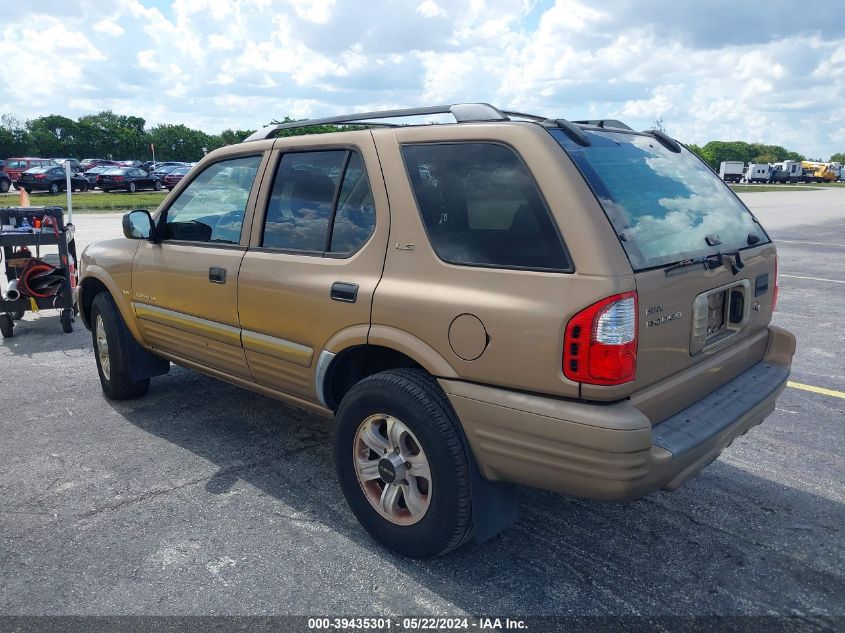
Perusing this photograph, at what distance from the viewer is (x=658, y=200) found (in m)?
3.01

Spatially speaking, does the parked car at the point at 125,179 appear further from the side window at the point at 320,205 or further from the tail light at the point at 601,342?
the tail light at the point at 601,342

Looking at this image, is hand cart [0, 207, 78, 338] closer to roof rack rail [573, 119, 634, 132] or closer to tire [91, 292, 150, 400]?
tire [91, 292, 150, 400]

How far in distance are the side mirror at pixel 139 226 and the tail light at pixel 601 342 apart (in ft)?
9.68

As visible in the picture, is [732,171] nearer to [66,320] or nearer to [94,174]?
[94,174]

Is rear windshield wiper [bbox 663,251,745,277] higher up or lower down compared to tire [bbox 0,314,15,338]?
higher up

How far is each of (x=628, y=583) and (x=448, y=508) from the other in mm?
814

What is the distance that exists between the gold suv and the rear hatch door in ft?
0.04

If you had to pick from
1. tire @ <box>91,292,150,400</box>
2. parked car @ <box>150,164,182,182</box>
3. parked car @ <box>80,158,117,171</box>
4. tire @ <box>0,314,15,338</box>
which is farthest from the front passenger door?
parked car @ <box>80,158,117,171</box>

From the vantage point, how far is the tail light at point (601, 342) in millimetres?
2488

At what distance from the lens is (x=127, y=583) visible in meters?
2.91

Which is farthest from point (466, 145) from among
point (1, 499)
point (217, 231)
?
point (1, 499)

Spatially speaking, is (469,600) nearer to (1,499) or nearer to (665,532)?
(665,532)

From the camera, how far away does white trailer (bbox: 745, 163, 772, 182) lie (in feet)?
236

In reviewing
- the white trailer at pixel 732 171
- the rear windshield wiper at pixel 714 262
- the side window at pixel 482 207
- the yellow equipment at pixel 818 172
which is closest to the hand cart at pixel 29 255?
the side window at pixel 482 207
